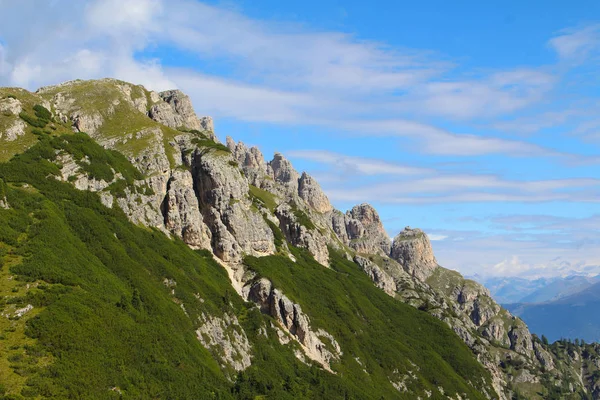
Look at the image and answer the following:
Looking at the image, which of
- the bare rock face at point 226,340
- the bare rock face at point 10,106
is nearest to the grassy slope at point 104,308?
the bare rock face at point 226,340

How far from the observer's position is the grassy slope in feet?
322

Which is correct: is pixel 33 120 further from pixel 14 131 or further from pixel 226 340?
pixel 226 340

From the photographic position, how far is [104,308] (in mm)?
118938

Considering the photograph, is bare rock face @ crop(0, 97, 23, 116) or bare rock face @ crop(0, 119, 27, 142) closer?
bare rock face @ crop(0, 119, 27, 142)

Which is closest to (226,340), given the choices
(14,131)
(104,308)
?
(104,308)

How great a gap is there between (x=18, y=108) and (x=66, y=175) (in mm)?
38410

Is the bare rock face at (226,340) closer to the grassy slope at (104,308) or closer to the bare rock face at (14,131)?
the grassy slope at (104,308)

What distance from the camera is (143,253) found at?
167 metres

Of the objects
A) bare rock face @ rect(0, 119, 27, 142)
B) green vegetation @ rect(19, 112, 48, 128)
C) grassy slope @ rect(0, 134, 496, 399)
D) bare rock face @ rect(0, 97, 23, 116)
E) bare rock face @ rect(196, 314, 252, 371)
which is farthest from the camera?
green vegetation @ rect(19, 112, 48, 128)

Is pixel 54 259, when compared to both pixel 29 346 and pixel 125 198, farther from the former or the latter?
pixel 125 198

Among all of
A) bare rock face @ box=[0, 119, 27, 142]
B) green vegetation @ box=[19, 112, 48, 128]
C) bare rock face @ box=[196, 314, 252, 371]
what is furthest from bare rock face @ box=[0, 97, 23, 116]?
bare rock face @ box=[196, 314, 252, 371]

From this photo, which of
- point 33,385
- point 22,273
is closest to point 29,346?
point 33,385

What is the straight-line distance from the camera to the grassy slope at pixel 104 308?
98.2m

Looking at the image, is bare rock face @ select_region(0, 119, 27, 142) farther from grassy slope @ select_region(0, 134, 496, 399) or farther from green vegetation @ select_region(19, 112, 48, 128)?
grassy slope @ select_region(0, 134, 496, 399)
